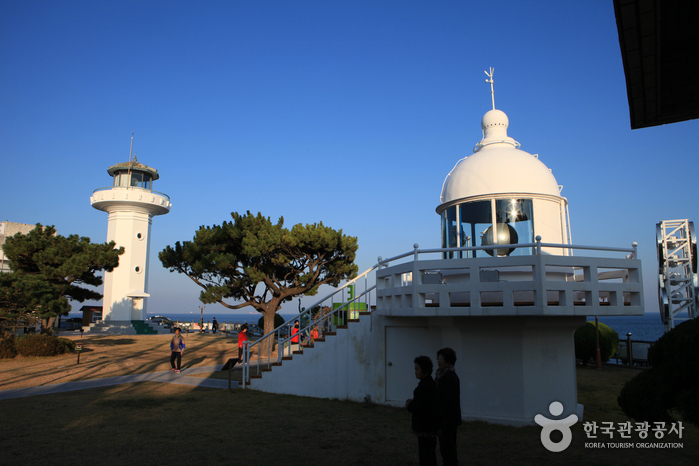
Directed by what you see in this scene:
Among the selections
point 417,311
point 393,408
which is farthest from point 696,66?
point 393,408

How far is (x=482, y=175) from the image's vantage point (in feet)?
32.8

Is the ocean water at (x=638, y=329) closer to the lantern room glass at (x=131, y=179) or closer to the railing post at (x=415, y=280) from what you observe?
the railing post at (x=415, y=280)

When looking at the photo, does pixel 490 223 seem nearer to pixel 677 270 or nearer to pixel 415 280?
pixel 415 280

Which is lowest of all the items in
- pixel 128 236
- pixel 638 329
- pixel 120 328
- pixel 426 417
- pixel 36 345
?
pixel 638 329

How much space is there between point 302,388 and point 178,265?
1236 centimetres

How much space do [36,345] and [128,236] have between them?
19.0 m

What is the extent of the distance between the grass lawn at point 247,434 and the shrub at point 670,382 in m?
2.18

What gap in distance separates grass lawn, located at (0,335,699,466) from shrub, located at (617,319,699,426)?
2.18 meters

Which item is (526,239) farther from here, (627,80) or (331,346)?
(331,346)

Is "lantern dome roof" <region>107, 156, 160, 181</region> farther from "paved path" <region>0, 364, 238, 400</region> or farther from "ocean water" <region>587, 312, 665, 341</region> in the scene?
"ocean water" <region>587, 312, 665, 341</region>

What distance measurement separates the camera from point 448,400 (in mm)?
5273

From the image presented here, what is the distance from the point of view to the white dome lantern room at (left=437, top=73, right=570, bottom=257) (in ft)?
31.5

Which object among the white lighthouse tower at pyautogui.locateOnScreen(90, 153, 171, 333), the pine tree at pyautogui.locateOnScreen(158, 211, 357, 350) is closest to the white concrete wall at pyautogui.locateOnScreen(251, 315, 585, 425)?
the pine tree at pyautogui.locateOnScreen(158, 211, 357, 350)

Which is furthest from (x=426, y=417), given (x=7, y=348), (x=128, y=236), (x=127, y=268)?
(x=128, y=236)
